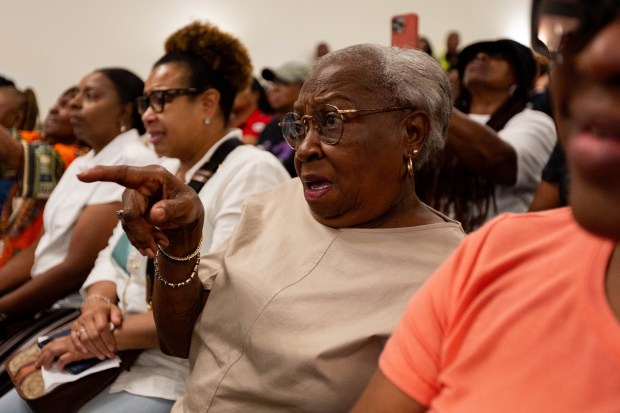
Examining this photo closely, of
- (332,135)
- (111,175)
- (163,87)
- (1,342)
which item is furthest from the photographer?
(1,342)

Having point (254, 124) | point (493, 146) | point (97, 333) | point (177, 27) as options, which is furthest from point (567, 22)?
point (177, 27)

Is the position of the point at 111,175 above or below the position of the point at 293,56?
above

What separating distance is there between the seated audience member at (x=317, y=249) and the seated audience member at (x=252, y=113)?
193 cm

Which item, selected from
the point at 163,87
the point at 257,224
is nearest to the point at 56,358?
the point at 257,224

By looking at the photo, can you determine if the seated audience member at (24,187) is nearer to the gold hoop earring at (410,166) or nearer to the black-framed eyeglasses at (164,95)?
the black-framed eyeglasses at (164,95)

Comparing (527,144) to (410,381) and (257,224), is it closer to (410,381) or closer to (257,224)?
(257,224)

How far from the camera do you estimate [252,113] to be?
4.14 metres

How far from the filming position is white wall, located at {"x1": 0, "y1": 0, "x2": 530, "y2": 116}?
6469 mm

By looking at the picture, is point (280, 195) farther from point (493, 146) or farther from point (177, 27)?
point (177, 27)

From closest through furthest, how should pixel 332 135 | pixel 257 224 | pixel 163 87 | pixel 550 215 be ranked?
pixel 550 215, pixel 332 135, pixel 257 224, pixel 163 87

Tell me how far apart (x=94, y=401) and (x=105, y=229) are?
829 millimetres

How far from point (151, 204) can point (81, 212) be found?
1.26m

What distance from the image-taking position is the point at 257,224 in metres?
1.51

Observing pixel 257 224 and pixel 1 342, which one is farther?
pixel 1 342
